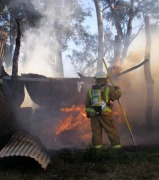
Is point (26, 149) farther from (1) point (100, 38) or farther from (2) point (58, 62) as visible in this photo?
(2) point (58, 62)

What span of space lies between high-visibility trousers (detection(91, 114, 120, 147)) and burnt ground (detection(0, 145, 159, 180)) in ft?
1.24

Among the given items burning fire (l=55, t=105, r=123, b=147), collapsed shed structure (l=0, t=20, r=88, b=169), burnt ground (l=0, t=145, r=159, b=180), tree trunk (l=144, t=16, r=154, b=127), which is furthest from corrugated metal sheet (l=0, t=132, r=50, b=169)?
tree trunk (l=144, t=16, r=154, b=127)

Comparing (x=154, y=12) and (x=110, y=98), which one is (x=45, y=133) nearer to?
(x=110, y=98)

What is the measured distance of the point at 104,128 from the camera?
29.1 feet

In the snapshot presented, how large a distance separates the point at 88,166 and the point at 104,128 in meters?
1.54

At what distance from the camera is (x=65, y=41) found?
28219mm

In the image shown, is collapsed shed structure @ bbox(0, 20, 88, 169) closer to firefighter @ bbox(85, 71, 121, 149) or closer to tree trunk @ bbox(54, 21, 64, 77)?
firefighter @ bbox(85, 71, 121, 149)

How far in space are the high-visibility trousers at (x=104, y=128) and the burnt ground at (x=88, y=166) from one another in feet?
1.24

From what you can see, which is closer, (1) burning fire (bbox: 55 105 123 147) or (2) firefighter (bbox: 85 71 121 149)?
(2) firefighter (bbox: 85 71 121 149)

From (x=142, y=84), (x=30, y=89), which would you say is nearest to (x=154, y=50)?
(x=142, y=84)

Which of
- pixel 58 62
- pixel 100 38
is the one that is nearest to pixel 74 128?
pixel 100 38

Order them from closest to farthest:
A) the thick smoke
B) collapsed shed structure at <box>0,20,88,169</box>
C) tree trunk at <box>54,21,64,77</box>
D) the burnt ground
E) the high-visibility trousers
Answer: the burnt ground → collapsed shed structure at <box>0,20,88,169</box> → the high-visibility trousers → the thick smoke → tree trunk at <box>54,21,64,77</box>

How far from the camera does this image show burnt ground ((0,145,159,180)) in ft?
22.5

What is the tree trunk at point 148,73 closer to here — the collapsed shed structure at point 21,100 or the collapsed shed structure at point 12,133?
the collapsed shed structure at point 21,100
